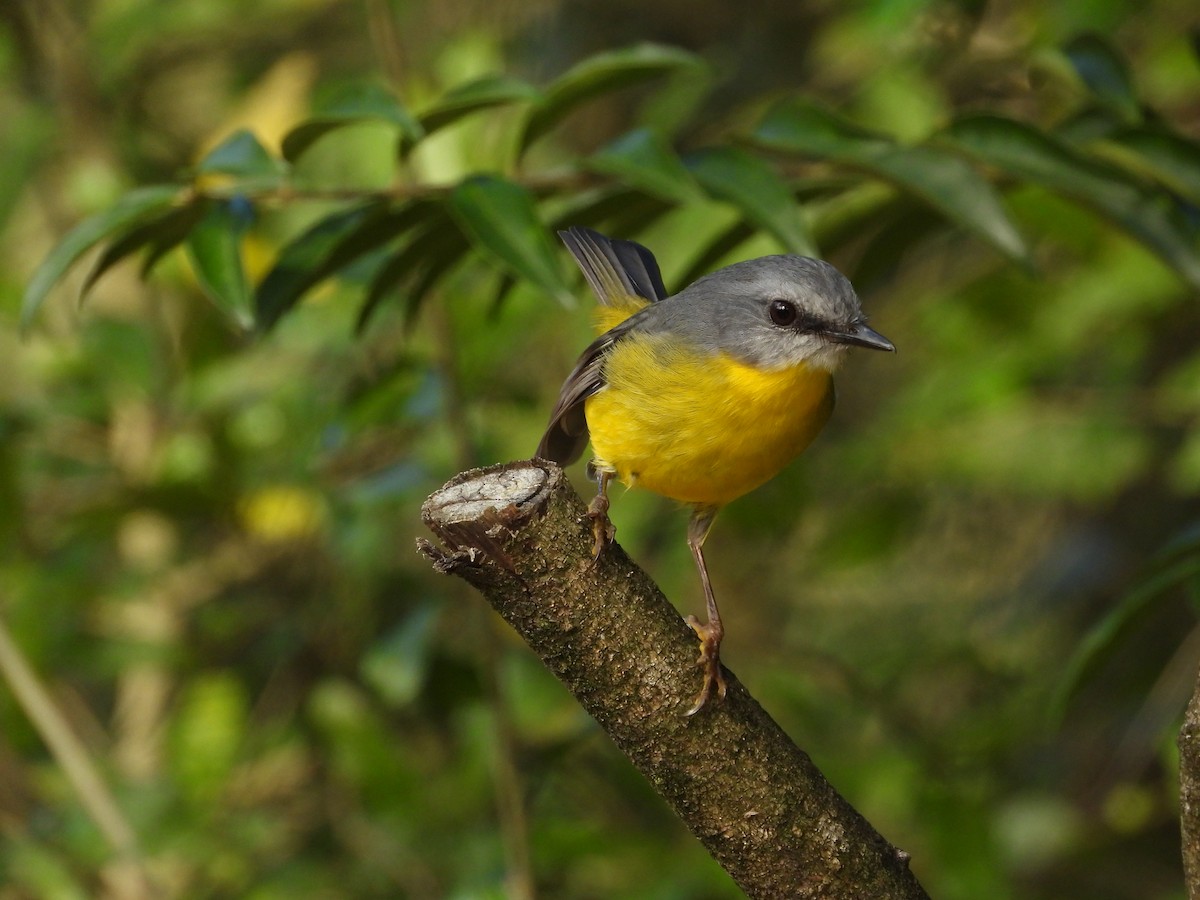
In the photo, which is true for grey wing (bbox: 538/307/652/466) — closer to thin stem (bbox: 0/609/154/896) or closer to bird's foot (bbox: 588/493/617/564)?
bird's foot (bbox: 588/493/617/564)

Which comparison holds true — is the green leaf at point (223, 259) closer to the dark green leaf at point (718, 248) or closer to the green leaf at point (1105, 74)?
the dark green leaf at point (718, 248)

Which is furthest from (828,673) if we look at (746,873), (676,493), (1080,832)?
(746,873)

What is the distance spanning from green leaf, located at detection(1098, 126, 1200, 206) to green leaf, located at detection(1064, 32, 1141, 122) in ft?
0.23

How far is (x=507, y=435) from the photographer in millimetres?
4441

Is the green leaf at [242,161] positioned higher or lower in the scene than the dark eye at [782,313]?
higher

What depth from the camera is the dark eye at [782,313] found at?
271 centimetres

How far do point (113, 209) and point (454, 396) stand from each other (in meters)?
0.88

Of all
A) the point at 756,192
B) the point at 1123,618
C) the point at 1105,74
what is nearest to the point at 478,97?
the point at 756,192

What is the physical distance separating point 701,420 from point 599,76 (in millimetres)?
660

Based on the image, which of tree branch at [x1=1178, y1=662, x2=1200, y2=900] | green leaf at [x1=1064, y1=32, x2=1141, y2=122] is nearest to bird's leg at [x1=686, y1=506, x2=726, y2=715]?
tree branch at [x1=1178, y1=662, x2=1200, y2=900]

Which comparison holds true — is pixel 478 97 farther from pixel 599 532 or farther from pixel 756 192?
pixel 599 532

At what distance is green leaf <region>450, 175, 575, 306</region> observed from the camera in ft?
7.41

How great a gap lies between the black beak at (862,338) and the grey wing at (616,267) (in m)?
0.53

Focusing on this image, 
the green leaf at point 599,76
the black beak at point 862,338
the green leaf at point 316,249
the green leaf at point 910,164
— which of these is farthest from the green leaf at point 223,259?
the black beak at point 862,338
